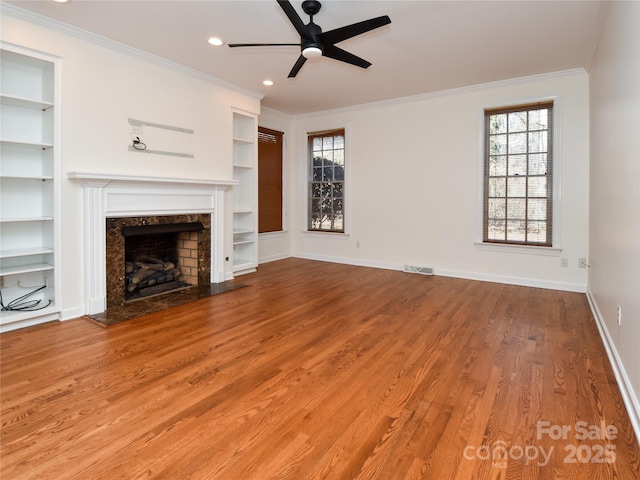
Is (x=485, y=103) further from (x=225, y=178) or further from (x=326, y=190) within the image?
(x=225, y=178)

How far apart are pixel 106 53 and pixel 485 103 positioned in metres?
4.70

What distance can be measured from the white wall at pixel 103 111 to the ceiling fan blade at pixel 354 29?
225cm

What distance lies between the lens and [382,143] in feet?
19.2

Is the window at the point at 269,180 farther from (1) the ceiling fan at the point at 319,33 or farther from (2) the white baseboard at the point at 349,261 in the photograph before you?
(1) the ceiling fan at the point at 319,33

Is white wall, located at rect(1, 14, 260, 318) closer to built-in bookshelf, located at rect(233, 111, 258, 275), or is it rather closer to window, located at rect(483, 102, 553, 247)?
built-in bookshelf, located at rect(233, 111, 258, 275)

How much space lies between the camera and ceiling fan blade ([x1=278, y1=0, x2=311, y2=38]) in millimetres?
2422

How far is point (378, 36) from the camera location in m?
3.49

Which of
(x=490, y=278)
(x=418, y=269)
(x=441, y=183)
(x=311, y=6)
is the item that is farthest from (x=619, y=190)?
(x=418, y=269)

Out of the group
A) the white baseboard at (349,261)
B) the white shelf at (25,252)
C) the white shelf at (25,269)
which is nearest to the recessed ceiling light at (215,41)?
the white shelf at (25,252)

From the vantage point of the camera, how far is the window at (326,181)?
6.46m

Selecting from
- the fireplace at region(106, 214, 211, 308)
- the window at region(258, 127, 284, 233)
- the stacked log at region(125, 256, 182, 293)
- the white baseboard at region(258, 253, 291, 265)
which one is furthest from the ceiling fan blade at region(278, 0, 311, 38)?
the white baseboard at region(258, 253, 291, 265)

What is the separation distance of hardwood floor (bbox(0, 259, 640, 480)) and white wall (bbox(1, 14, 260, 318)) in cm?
105

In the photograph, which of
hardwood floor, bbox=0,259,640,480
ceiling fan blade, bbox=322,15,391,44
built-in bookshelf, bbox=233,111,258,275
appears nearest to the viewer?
hardwood floor, bbox=0,259,640,480

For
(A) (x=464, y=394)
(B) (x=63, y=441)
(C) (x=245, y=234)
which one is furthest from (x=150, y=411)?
(C) (x=245, y=234)
